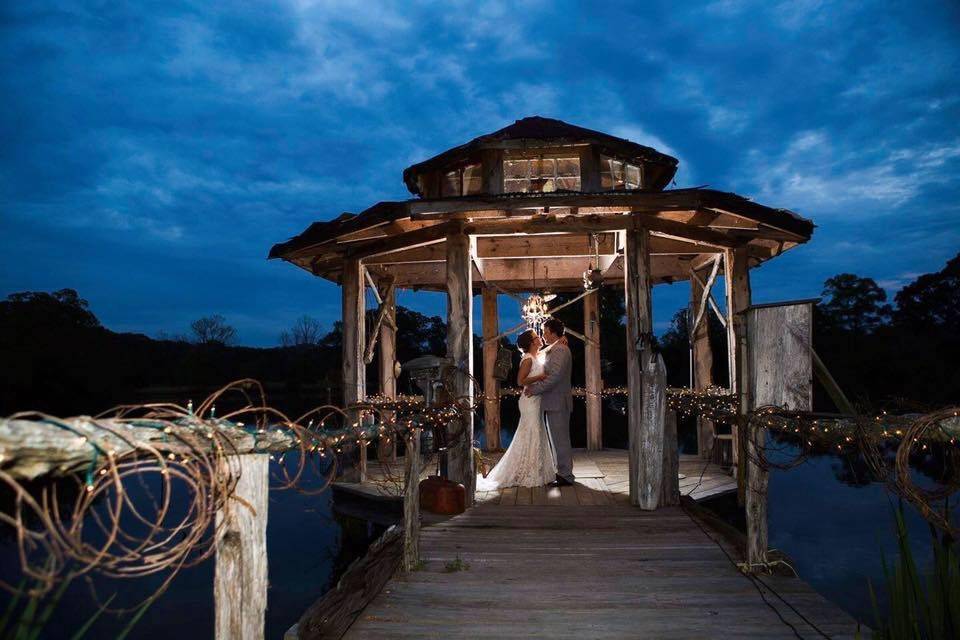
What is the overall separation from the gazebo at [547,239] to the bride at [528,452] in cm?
123

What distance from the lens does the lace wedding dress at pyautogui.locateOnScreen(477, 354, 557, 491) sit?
27.0 ft

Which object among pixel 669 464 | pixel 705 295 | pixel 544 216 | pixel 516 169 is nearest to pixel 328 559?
pixel 669 464

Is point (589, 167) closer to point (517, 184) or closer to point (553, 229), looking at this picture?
point (517, 184)

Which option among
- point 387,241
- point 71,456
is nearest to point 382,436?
point 71,456

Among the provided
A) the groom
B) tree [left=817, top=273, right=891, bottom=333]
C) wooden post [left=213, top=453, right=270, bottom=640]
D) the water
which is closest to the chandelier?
the groom

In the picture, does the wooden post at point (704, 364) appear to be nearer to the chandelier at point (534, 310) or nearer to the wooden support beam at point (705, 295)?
the wooden support beam at point (705, 295)

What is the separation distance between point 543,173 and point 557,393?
10.8 ft

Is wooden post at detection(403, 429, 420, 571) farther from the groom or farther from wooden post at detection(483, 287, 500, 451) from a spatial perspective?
wooden post at detection(483, 287, 500, 451)

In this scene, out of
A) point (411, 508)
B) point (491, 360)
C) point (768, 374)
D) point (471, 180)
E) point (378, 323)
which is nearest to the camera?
point (768, 374)

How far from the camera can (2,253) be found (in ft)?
371

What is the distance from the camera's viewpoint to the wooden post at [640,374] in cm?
671

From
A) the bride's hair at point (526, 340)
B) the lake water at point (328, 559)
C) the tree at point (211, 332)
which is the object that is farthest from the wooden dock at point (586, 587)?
the tree at point (211, 332)

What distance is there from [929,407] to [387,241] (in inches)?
269

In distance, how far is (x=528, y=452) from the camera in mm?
8297
